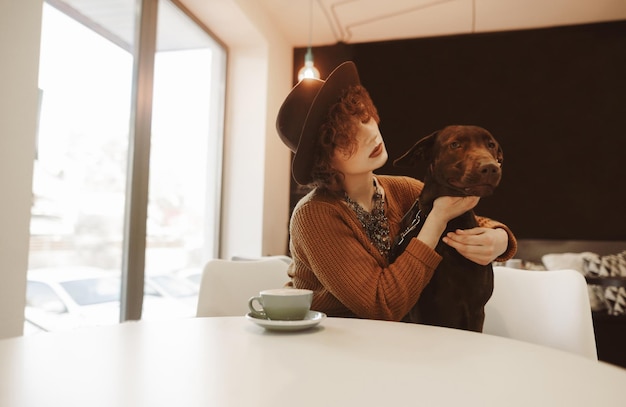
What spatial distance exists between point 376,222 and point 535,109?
10.9 feet

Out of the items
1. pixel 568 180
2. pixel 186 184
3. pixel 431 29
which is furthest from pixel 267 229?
pixel 568 180

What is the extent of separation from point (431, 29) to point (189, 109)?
2.15 m

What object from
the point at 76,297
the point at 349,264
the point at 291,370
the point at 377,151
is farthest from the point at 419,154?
the point at 76,297

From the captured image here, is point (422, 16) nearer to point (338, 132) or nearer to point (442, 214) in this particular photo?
point (338, 132)

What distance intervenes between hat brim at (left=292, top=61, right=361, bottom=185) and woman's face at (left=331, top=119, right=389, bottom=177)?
0.07 meters

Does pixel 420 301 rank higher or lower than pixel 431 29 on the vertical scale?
lower

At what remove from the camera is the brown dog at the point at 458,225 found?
3.05 feet

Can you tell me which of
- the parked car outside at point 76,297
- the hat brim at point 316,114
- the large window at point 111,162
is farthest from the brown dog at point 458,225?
the large window at point 111,162

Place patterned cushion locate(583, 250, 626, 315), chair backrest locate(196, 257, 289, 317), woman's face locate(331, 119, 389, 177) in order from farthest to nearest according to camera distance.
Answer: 1. patterned cushion locate(583, 250, 626, 315)
2. chair backrest locate(196, 257, 289, 317)
3. woman's face locate(331, 119, 389, 177)

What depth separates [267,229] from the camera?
3.87 m

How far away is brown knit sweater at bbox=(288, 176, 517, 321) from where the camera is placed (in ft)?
3.11

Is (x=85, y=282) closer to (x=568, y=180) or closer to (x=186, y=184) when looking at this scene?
(x=186, y=184)

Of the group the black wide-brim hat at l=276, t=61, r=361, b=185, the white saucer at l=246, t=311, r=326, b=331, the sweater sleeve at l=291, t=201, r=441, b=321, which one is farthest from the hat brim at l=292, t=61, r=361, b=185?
the white saucer at l=246, t=311, r=326, b=331

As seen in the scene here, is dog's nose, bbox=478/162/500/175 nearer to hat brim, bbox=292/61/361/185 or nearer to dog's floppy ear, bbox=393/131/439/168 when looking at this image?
Result: dog's floppy ear, bbox=393/131/439/168
